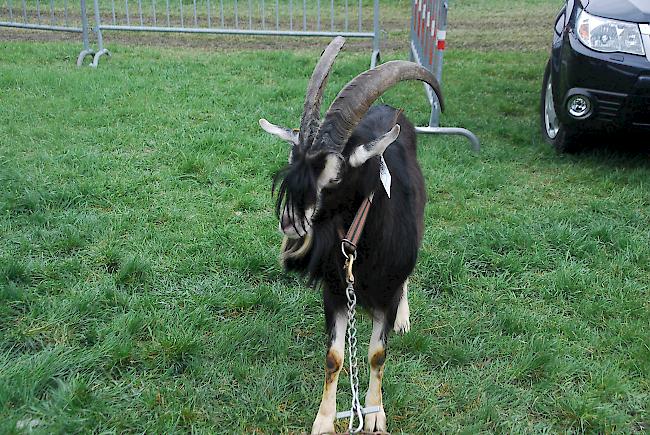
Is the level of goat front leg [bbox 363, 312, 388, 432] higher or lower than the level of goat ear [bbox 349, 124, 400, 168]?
lower

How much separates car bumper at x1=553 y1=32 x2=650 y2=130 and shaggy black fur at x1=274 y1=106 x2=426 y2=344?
267 cm

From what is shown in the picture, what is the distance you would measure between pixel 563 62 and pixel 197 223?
3.49 metres

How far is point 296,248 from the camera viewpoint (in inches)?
101

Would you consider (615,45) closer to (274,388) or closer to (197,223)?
(197,223)

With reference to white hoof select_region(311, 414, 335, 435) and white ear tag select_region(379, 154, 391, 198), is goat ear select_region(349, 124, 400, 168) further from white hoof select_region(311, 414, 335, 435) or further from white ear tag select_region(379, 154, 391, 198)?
white hoof select_region(311, 414, 335, 435)

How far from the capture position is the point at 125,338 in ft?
10.6

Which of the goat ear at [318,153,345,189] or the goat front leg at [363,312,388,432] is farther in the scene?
the goat front leg at [363,312,388,432]

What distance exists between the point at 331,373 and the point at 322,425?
23 cm

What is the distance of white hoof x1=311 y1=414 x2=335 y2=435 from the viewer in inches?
111

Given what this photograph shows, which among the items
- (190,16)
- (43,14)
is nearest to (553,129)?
(190,16)

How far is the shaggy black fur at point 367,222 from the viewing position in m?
2.39

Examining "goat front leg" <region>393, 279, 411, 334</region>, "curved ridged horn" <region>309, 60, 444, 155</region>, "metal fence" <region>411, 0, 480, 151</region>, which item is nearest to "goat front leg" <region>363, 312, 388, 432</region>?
"goat front leg" <region>393, 279, 411, 334</region>

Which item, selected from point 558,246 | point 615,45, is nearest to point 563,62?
point 615,45

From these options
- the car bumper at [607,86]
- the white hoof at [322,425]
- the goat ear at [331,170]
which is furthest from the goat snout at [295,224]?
the car bumper at [607,86]
